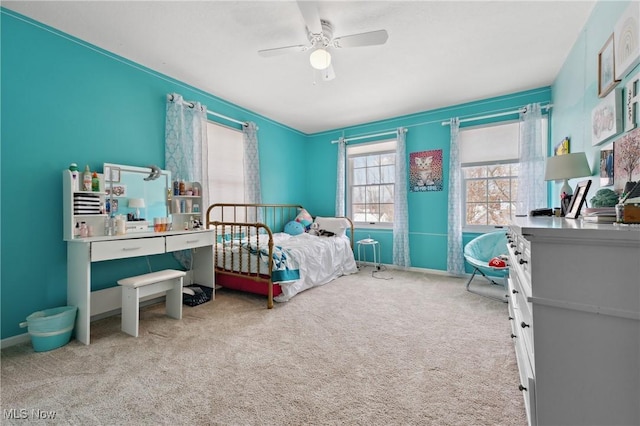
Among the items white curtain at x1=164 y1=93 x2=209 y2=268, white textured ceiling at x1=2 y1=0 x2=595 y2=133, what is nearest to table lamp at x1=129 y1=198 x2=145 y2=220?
white curtain at x1=164 y1=93 x2=209 y2=268

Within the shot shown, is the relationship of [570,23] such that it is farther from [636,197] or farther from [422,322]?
[422,322]

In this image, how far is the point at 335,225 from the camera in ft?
15.3

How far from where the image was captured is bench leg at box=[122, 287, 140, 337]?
2240 mm

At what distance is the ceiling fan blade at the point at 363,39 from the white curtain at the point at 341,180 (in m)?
2.79

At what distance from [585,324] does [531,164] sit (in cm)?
328

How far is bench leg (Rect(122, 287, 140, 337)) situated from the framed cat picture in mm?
3960

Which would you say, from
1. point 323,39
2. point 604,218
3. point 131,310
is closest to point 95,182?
point 131,310

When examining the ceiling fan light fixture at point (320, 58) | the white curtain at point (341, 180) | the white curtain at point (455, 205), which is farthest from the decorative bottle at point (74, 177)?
A: the white curtain at point (455, 205)

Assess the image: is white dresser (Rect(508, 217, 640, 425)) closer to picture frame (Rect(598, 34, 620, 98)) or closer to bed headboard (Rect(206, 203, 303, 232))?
picture frame (Rect(598, 34, 620, 98))

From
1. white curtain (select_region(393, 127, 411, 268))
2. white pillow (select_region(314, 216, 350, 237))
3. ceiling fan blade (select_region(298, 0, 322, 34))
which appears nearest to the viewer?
ceiling fan blade (select_region(298, 0, 322, 34))

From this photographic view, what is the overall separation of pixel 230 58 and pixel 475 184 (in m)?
3.72

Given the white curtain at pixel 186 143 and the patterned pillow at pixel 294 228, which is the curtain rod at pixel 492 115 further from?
the white curtain at pixel 186 143

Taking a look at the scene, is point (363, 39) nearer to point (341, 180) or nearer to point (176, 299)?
point (176, 299)

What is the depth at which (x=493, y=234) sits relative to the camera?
352cm
